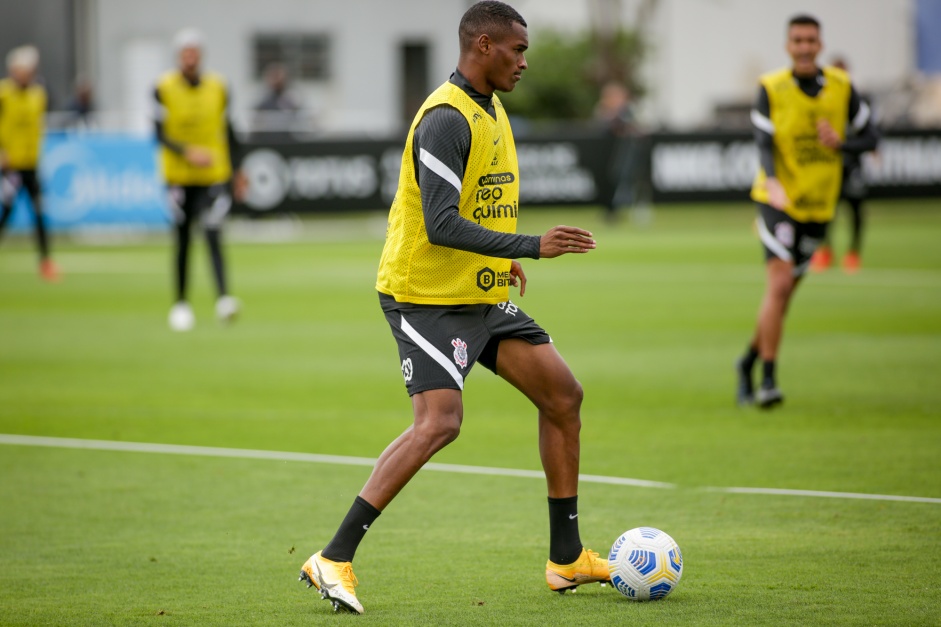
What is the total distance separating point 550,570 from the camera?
233 inches

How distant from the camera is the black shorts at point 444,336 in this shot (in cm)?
569

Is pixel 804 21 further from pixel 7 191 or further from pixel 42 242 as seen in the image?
pixel 7 191

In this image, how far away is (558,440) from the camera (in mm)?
5949

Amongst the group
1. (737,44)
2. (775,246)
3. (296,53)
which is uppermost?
(737,44)

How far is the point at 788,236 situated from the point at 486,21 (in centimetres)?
499

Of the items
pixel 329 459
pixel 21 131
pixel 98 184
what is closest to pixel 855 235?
pixel 21 131

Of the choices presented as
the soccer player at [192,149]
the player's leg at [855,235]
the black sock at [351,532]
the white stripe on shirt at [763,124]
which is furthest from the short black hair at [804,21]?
the player's leg at [855,235]

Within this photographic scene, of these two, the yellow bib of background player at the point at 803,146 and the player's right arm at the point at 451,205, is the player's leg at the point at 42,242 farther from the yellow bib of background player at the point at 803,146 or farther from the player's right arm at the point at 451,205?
the player's right arm at the point at 451,205

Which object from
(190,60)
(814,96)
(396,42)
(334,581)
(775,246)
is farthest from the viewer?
(396,42)

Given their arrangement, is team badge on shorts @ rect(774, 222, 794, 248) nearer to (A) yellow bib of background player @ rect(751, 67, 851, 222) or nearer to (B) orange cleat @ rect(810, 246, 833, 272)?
(A) yellow bib of background player @ rect(751, 67, 851, 222)

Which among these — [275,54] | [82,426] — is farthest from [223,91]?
[275,54]

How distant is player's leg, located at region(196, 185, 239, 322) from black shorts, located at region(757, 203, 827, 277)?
21.8ft

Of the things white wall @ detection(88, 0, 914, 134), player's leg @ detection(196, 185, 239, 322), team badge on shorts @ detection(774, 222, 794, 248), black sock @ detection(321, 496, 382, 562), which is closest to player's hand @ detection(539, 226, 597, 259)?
black sock @ detection(321, 496, 382, 562)

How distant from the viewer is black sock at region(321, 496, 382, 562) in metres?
5.61
